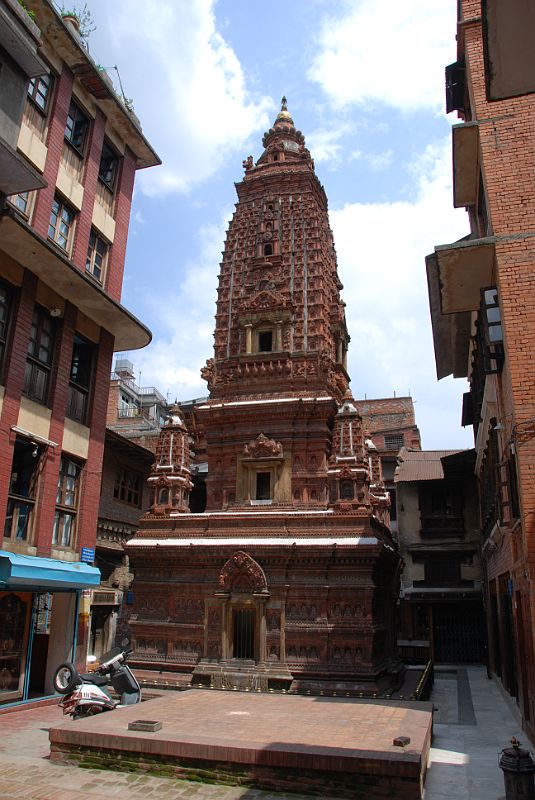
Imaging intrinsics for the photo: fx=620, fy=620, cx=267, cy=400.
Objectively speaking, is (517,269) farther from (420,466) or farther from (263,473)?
(420,466)

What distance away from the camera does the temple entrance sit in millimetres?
21712

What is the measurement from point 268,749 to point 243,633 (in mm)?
12030

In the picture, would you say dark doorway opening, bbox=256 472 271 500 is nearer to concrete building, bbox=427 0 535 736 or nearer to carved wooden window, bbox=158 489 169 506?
carved wooden window, bbox=158 489 169 506

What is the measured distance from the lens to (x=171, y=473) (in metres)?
25.2

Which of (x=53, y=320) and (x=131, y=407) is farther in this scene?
(x=131, y=407)

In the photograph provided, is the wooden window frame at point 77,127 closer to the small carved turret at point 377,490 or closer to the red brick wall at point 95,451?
the red brick wall at point 95,451

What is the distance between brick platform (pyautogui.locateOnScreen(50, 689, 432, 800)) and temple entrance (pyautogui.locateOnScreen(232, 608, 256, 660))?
6802 mm

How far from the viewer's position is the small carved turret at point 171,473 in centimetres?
2486


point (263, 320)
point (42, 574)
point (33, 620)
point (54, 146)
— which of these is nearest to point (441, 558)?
point (263, 320)

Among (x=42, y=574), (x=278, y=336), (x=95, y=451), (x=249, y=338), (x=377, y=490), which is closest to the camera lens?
(x=42, y=574)

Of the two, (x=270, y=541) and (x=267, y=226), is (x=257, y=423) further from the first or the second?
(x=267, y=226)

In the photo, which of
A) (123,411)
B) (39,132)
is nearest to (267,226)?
(39,132)

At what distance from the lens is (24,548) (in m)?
15.9

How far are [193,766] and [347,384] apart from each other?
71.7 feet
